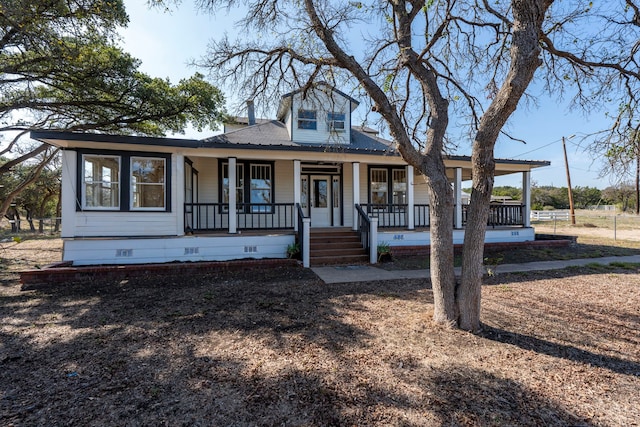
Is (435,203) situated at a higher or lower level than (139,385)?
higher

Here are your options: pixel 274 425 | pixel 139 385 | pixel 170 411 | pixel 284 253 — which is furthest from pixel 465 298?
pixel 284 253

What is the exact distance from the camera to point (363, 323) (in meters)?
4.34

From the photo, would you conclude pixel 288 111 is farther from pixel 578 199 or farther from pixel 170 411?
pixel 578 199

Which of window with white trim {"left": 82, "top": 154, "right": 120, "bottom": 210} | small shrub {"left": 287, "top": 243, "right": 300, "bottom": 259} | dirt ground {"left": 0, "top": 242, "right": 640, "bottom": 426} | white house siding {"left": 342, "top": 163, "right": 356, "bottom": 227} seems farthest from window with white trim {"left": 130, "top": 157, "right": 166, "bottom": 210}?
white house siding {"left": 342, "top": 163, "right": 356, "bottom": 227}

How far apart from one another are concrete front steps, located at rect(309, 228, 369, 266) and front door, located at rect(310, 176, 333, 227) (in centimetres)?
158

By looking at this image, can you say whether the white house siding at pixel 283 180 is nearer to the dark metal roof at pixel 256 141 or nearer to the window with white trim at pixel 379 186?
the dark metal roof at pixel 256 141

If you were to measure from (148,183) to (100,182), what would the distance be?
1.11 meters

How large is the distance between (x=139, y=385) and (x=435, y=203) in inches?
147

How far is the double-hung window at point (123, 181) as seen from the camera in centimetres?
799

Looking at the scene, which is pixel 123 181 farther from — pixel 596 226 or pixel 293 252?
pixel 596 226

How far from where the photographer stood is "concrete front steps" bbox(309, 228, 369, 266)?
29.1ft

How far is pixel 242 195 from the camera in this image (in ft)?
35.7

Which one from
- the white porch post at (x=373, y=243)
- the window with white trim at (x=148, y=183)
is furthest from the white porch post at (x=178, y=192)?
the white porch post at (x=373, y=243)

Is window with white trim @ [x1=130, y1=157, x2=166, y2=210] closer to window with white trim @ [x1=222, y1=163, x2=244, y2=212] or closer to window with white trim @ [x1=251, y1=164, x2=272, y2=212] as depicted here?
window with white trim @ [x1=222, y1=163, x2=244, y2=212]
